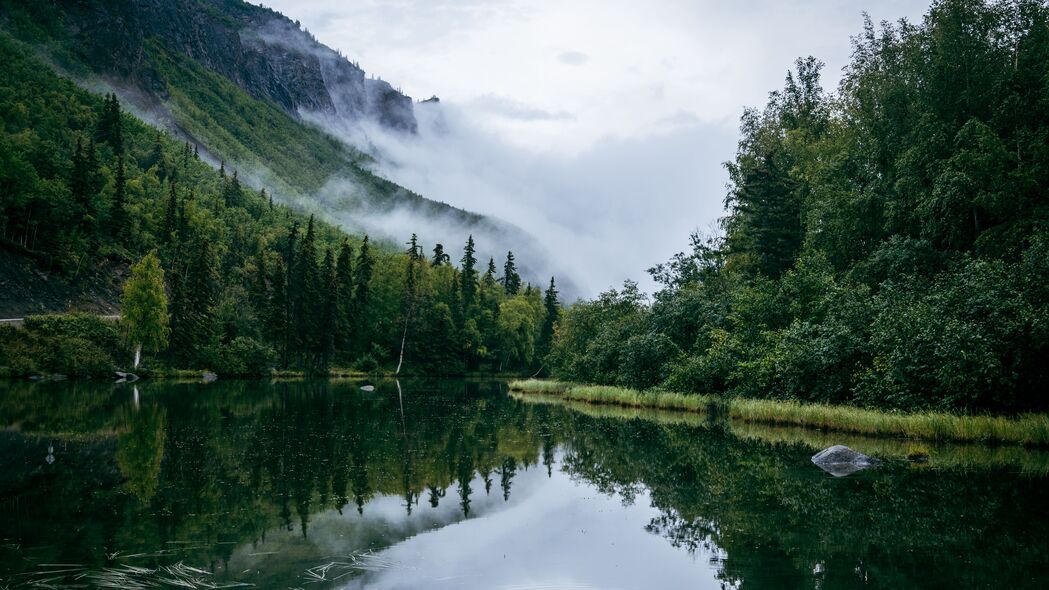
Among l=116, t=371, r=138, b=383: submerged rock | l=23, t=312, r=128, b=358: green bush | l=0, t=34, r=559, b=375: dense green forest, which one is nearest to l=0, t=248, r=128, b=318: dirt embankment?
l=0, t=34, r=559, b=375: dense green forest

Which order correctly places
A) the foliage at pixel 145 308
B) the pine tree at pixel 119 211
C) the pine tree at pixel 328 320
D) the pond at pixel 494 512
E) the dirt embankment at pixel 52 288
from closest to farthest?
the pond at pixel 494 512 < the foliage at pixel 145 308 < the dirt embankment at pixel 52 288 < the pine tree at pixel 119 211 < the pine tree at pixel 328 320

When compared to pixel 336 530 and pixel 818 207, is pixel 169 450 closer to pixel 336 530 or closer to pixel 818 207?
pixel 336 530

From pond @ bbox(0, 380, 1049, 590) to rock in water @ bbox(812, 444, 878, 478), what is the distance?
701 mm

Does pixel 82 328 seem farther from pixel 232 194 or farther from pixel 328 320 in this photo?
pixel 232 194

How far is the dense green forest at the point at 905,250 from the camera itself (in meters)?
25.5

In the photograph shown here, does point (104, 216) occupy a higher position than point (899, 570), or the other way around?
point (104, 216)

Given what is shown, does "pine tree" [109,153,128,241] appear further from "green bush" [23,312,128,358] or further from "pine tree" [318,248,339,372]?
"green bush" [23,312,128,358]

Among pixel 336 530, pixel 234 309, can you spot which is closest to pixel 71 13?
pixel 234 309

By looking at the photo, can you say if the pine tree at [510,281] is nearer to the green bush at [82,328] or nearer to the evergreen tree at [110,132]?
the evergreen tree at [110,132]

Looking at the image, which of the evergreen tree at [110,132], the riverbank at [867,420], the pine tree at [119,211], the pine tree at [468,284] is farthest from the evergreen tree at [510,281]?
the riverbank at [867,420]

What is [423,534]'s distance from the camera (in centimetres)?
1283

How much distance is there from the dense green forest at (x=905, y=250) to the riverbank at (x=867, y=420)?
1.01m

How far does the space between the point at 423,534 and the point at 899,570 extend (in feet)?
26.4

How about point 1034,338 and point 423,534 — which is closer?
point 423,534
